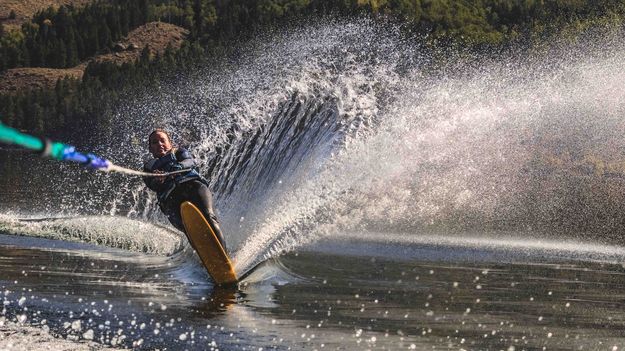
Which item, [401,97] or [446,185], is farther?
[446,185]

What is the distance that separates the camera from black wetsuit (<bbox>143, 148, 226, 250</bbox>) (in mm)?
14453

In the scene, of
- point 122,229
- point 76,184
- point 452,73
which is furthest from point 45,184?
point 452,73

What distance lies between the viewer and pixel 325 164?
1792 cm

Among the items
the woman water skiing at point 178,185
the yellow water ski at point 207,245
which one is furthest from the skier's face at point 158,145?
the yellow water ski at point 207,245

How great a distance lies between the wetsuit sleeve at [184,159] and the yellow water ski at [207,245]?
3.20 ft

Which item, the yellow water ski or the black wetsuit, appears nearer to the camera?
the yellow water ski

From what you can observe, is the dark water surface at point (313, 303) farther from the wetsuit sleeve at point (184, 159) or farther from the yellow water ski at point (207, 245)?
the wetsuit sleeve at point (184, 159)

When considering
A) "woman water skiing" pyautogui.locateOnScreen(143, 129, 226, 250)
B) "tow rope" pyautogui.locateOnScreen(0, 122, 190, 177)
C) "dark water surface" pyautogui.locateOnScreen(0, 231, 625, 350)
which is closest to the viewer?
"tow rope" pyautogui.locateOnScreen(0, 122, 190, 177)

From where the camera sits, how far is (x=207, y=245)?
44.1ft

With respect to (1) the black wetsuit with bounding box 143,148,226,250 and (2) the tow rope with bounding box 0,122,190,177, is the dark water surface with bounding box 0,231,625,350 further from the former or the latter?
(2) the tow rope with bounding box 0,122,190,177

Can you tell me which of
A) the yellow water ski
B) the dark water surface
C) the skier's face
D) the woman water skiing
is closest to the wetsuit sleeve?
the woman water skiing

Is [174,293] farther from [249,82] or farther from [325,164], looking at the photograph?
[249,82]

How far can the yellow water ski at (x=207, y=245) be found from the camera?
13109 mm

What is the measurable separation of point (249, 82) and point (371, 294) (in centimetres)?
1405
